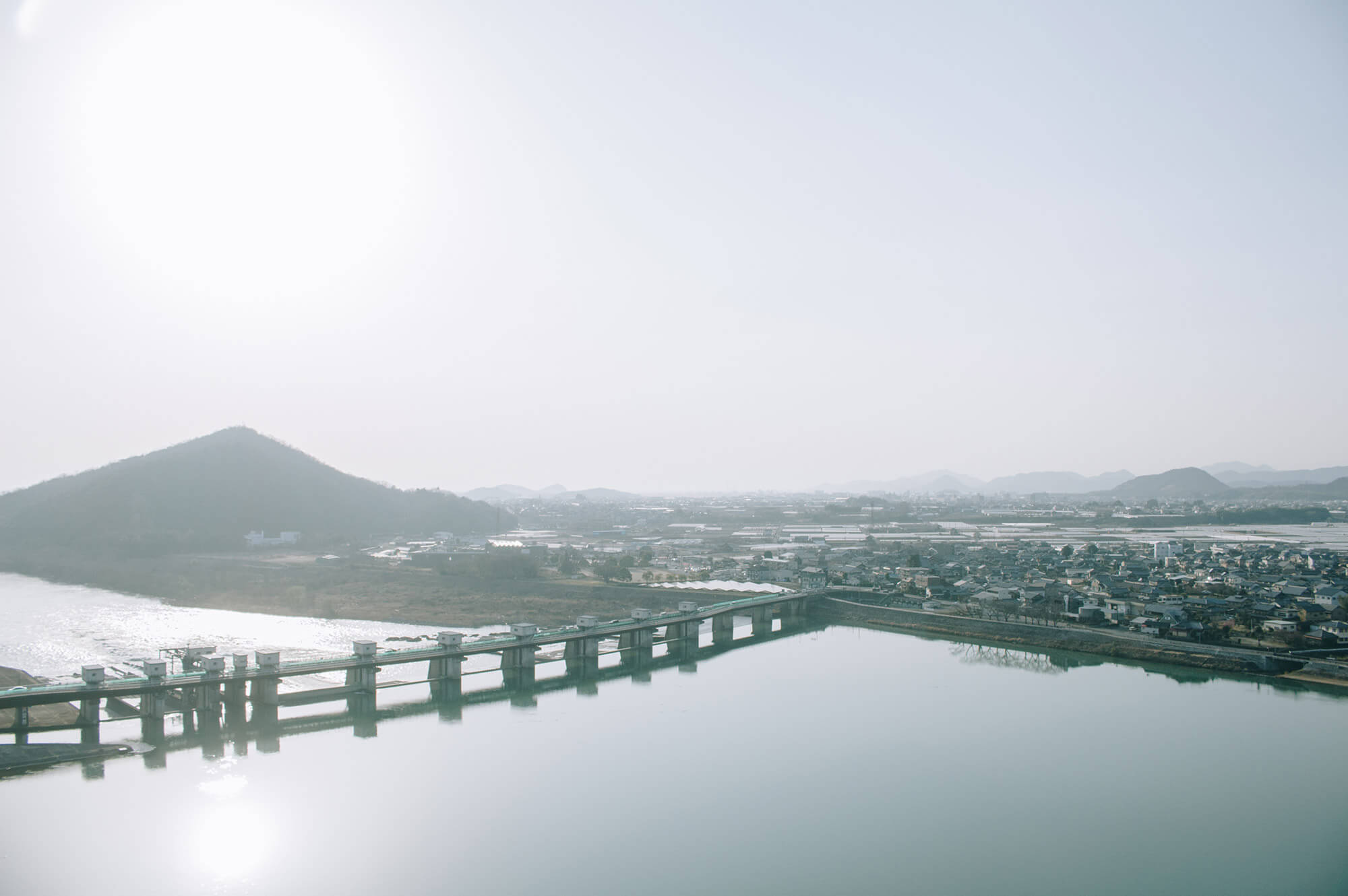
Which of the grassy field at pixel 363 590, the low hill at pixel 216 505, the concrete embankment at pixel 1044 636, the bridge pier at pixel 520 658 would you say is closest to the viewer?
the concrete embankment at pixel 1044 636

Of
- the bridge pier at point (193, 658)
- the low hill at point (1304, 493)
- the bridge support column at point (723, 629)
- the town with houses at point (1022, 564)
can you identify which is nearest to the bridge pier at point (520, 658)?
the bridge pier at point (193, 658)

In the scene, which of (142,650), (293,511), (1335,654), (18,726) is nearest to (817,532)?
(293,511)

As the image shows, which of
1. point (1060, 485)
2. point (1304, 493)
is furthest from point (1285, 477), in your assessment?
point (1304, 493)

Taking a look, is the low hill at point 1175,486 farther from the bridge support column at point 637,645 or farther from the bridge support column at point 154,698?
the bridge support column at point 154,698

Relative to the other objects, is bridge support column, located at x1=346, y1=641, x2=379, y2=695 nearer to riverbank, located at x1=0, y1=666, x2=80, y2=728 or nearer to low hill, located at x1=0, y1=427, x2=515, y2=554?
riverbank, located at x1=0, y1=666, x2=80, y2=728

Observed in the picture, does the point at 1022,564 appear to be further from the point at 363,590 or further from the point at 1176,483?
the point at 1176,483

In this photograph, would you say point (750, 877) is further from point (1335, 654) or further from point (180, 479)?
point (180, 479)

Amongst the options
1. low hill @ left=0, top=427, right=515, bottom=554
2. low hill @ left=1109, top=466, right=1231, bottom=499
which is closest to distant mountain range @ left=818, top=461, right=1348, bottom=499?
low hill @ left=1109, top=466, right=1231, bottom=499
